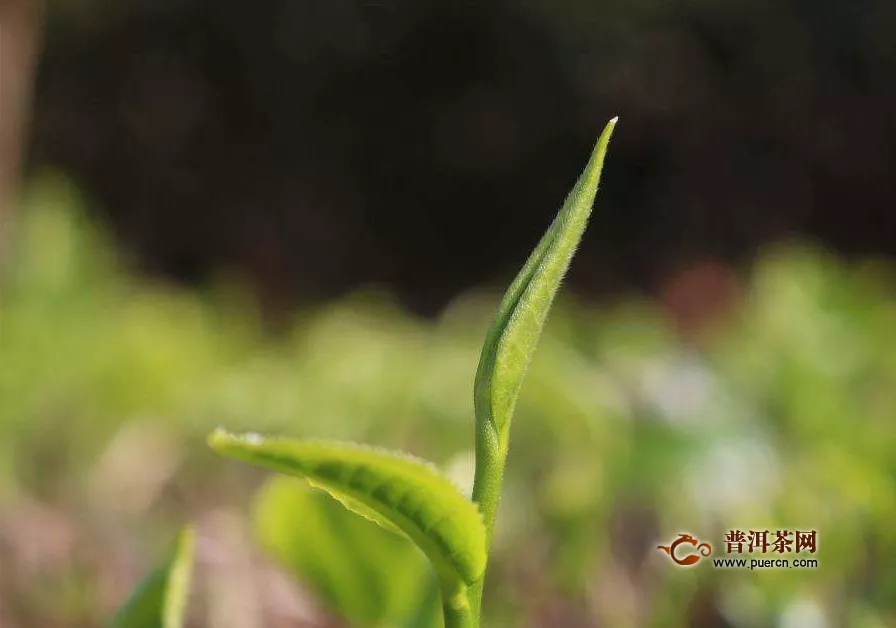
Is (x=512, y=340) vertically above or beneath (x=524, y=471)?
beneath

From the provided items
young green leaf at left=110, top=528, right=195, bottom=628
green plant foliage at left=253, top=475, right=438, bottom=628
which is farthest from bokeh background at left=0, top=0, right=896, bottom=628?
young green leaf at left=110, top=528, right=195, bottom=628

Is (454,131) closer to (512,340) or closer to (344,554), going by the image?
(344,554)

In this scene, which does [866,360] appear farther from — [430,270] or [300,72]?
[300,72]

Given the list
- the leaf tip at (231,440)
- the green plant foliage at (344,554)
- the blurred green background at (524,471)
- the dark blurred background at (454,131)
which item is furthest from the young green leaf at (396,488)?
the dark blurred background at (454,131)

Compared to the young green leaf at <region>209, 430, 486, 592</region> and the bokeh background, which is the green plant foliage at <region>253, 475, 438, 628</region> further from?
the young green leaf at <region>209, 430, 486, 592</region>

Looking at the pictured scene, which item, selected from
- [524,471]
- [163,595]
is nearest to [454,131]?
[524,471]

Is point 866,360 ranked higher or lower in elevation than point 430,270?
lower

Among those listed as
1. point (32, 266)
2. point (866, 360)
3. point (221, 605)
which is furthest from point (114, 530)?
point (32, 266)
